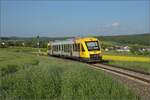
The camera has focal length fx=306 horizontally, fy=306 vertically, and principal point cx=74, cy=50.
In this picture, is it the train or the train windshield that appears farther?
the train windshield

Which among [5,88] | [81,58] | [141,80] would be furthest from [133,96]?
[81,58]

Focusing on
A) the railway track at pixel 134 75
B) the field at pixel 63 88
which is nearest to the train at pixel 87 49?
the railway track at pixel 134 75

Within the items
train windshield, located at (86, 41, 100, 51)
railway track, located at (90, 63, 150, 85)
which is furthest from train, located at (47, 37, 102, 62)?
railway track, located at (90, 63, 150, 85)

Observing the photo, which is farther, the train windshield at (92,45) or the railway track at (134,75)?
the train windshield at (92,45)

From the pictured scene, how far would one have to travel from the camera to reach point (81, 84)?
11.8 meters

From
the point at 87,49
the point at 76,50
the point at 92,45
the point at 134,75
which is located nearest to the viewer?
the point at 134,75

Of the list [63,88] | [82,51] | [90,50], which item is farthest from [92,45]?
[63,88]

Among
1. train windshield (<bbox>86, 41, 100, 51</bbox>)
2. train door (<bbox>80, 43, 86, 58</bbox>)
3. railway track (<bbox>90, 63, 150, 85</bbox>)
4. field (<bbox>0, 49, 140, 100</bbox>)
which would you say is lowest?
railway track (<bbox>90, 63, 150, 85</bbox>)

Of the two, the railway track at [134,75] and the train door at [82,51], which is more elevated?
the train door at [82,51]

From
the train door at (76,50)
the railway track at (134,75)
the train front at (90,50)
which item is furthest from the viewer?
the train door at (76,50)

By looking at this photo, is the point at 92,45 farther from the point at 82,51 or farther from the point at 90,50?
the point at 82,51

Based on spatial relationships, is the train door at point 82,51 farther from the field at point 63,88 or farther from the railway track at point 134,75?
the field at point 63,88

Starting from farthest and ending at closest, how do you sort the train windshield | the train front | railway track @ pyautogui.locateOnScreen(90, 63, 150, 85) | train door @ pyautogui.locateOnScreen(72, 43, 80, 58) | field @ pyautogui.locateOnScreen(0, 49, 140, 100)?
train door @ pyautogui.locateOnScreen(72, 43, 80, 58) → the train windshield → the train front → railway track @ pyautogui.locateOnScreen(90, 63, 150, 85) → field @ pyautogui.locateOnScreen(0, 49, 140, 100)

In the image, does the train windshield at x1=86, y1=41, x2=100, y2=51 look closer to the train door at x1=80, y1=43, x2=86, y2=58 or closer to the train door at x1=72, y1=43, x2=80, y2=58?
the train door at x1=80, y1=43, x2=86, y2=58
